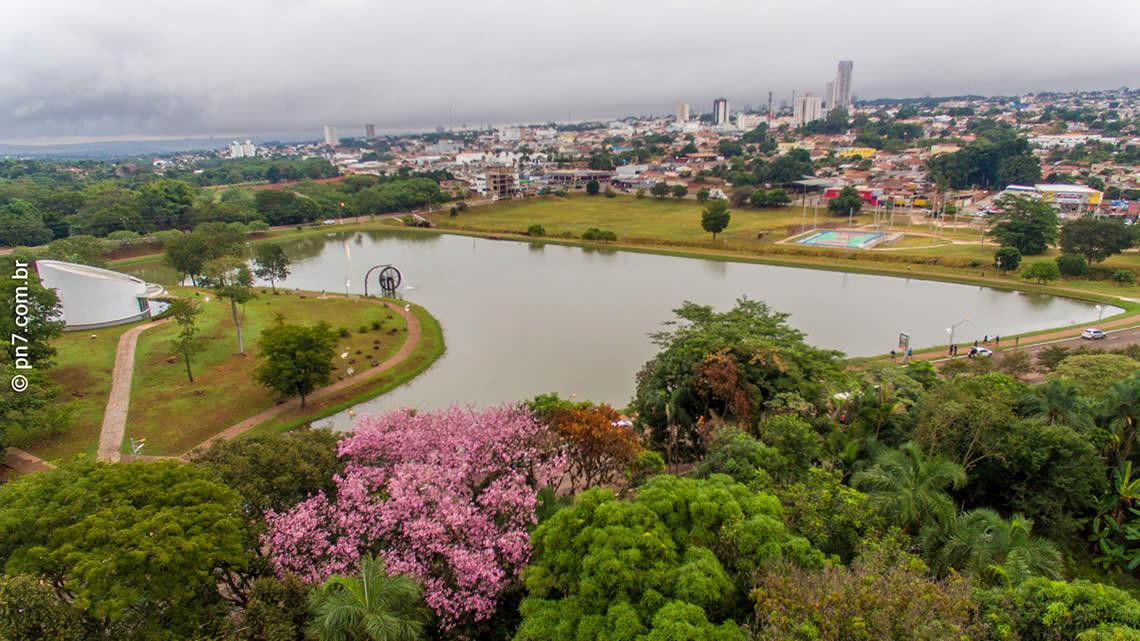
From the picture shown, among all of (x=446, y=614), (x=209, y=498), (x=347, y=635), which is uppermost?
(x=209, y=498)

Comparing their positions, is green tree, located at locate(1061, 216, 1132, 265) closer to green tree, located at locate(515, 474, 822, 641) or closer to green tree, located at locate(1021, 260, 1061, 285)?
green tree, located at locate(1021, 260, 1061, 285)

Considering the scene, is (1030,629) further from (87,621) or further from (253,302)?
(253,302)

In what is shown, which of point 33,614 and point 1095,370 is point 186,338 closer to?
point 33,614

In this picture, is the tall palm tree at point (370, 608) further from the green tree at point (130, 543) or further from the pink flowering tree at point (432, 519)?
the green tree at point (130, 543)

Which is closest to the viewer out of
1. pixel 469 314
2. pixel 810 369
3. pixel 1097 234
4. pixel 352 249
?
pixel 810 369

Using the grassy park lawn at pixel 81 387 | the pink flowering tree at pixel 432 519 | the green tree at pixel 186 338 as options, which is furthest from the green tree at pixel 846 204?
the grassy park lawn at pixel 81 387

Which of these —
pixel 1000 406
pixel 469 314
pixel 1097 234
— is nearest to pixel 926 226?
pixel 1097 234

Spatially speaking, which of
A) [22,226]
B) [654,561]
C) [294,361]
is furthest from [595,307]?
[22,226]
